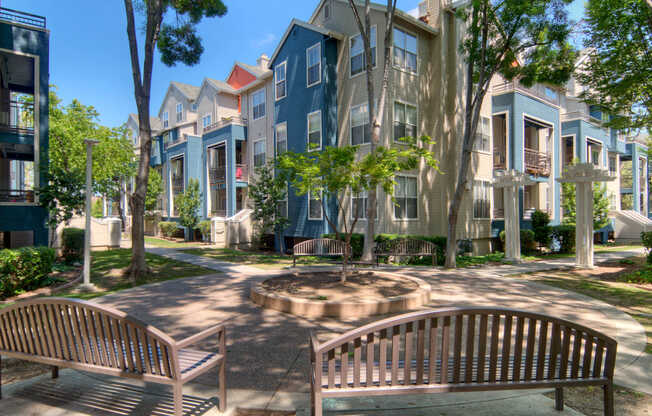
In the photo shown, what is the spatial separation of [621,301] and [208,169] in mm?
27443

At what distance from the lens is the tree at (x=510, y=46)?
13.2 meters

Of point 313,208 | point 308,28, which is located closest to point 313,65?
point 308,28

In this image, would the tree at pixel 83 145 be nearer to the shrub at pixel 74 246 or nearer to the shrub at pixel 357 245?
the shrub at pixel 74 246

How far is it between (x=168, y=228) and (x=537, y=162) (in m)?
29.9

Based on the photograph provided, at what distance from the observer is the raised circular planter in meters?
6.82

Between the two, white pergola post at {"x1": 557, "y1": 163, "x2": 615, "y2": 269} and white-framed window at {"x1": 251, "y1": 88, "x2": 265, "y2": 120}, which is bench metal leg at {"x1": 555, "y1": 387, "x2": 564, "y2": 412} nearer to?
white pergola post at {"x1": 557, "y1": 163, "x2": 615, "y2": 269}

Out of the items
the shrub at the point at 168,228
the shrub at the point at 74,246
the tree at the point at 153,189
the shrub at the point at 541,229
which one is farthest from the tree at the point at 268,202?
the tree at the point at 153,189

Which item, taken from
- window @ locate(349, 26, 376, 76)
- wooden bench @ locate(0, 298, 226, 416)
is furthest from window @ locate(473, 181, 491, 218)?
wooden bench @ locate(0, 298, 226, 416)

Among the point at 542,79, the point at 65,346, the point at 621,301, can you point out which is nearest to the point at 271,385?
the point at 65,346

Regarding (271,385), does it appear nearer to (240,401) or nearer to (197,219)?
(240,401)

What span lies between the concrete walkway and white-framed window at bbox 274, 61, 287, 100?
15804mm

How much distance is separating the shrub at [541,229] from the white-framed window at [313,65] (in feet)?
49.7

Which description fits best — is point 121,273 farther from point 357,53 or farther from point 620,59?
point 620,59

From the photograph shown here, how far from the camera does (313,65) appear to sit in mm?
20047
